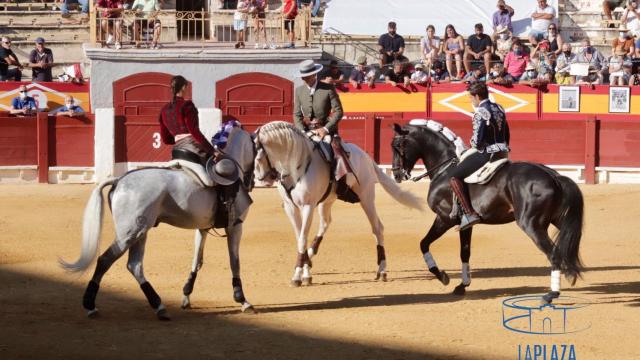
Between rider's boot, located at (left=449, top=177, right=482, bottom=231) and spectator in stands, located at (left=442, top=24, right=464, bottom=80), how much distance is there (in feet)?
40.0

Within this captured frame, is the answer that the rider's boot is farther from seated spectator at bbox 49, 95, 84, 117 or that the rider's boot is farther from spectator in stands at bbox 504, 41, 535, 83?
spectator in stands at bbox 504, 41, 535, 83

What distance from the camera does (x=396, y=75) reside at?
22156 millimetres

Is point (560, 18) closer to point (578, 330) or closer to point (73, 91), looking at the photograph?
point (73, 91)

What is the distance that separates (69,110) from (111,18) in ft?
7.99

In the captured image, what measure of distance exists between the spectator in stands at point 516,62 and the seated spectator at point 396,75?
1912 millimetres

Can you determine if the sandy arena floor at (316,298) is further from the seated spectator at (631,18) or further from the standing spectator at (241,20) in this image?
the seated spectator at (631,18)

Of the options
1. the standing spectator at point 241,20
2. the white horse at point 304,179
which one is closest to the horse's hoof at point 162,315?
the white horse at point 304,179

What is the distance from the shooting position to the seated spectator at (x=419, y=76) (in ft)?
71.6

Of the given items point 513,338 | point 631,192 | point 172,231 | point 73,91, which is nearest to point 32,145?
point 73,91

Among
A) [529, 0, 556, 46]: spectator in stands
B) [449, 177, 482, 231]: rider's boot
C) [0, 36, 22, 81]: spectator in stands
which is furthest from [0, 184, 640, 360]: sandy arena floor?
[529, 0, 556, 46]: spectator in stands

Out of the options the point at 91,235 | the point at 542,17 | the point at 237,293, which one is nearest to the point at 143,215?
the point at 91,235

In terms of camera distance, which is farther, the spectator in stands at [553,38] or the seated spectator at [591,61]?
the spectator in stands at [553,38]

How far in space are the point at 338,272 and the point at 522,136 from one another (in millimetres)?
9425

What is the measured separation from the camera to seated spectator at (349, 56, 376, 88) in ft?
72.2
